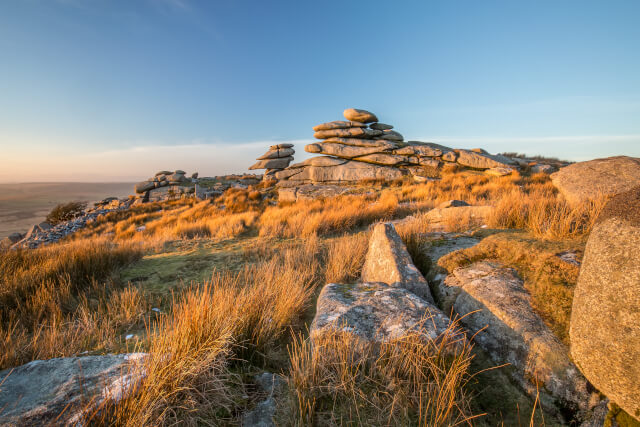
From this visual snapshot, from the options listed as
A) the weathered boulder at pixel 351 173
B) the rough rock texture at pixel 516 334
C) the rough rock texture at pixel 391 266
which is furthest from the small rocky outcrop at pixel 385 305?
the weathered boulder at pixel 351 173

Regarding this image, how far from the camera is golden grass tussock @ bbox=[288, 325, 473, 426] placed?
1371 millimetres

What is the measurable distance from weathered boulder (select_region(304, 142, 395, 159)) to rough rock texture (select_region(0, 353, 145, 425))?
17.6 meters

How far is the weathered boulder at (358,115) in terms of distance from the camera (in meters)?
19.2

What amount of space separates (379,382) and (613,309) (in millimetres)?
1327

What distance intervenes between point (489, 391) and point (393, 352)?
67 cm

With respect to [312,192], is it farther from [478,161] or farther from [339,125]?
[478,161]

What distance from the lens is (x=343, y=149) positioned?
60.1 ft

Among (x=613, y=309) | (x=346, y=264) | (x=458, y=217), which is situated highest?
(x=613, y=309)

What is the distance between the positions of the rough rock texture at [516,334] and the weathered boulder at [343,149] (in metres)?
16.4

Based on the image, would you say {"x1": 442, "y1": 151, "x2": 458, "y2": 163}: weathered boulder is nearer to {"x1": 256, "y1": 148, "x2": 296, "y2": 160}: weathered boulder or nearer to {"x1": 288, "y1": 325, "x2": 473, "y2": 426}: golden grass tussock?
{"x1": 256, "y1": 148, "x2": 296, "y2": 160}: weathered boulder

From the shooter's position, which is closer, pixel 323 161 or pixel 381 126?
pixel 323 161

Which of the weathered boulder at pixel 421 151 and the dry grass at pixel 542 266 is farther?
the weathered boulder at pixel 421 151

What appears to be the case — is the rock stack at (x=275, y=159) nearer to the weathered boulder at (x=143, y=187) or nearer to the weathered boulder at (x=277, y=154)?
the weathered boulder at (x=277, y=154)

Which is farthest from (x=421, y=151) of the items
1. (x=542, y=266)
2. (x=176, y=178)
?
(x=176, y=178)
